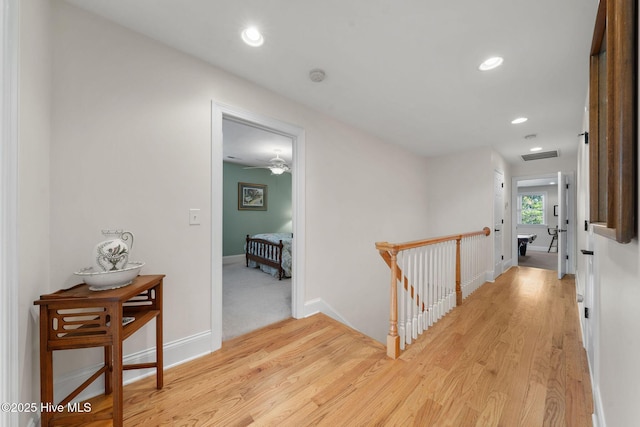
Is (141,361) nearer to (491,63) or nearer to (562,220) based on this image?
(491,63)

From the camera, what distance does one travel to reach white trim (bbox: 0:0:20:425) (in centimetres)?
86

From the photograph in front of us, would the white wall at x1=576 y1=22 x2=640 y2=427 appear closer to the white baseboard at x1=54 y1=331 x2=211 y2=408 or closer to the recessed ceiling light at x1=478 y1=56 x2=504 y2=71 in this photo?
the recessed ceiling light at x1=478 y1=56 x2=504 y2=71

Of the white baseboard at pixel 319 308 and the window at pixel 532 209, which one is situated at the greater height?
the window at pixel 532 209

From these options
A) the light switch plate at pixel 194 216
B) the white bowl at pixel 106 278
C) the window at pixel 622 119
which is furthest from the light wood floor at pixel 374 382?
the window at pixel 622 119

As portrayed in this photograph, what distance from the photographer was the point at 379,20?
1.50m

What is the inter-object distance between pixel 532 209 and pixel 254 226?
9.39 metres

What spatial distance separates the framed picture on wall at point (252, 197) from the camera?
6.05 metres

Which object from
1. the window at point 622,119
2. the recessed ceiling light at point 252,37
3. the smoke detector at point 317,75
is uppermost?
the recessed ceiling light at point 252,37

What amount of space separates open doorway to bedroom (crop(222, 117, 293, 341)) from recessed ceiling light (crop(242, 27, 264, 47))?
0.62m

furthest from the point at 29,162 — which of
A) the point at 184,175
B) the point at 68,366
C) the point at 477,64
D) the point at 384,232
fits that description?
the point at 384,232

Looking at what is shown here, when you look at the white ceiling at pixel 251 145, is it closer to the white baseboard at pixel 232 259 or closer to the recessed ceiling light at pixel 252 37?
the recessed ceiling light at pixel 252 37

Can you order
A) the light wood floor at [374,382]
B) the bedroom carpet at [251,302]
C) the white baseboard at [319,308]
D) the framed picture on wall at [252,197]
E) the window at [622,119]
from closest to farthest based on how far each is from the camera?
the window at [622,119] → the light wood floor at [374,382] → the bedroom carpet at [251,302] → the white baseboard at [319,308] → the framed picture on wall at [252,197]

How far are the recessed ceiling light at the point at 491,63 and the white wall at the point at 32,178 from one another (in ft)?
9.20

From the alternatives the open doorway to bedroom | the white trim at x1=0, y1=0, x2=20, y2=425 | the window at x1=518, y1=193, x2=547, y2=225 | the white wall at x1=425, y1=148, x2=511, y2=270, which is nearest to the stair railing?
the white wall at x1=425, y1=148, x2=511, y2=270
